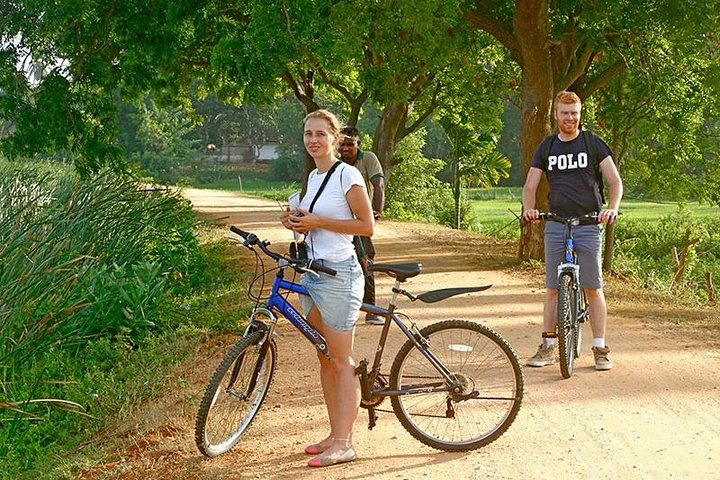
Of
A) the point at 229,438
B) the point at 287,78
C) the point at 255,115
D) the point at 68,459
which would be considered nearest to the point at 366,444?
the point at 229,438

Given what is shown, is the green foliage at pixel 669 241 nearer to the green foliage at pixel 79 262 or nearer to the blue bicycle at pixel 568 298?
the green foliage at pixel 79 262

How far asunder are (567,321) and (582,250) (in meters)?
0.55

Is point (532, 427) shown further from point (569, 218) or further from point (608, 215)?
point (569, 218)

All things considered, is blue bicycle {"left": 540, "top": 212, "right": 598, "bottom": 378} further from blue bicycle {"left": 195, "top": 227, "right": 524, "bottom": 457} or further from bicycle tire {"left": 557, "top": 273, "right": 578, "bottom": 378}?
blue bicycle {"left": 195, "top": 227, "right": 524, "bottom": 457}

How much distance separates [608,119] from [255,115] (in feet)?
191

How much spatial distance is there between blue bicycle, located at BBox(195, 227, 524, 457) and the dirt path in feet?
0.50

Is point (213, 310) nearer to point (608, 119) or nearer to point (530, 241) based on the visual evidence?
point (530, 241)

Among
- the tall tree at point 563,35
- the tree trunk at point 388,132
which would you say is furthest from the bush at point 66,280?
the tree trunk at point 388,132

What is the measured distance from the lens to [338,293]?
16.8 ft

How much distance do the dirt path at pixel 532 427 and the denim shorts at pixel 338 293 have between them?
2.69ft

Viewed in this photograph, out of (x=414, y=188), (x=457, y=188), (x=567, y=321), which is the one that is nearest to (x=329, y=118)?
(x=567, y=321)

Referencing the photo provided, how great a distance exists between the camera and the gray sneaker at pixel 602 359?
768 centimetres

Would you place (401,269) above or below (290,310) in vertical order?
above

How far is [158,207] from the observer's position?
13.8 m
